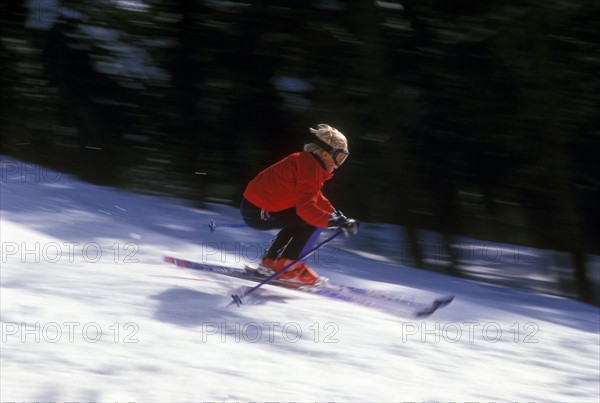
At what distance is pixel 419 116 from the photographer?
27.2 ft

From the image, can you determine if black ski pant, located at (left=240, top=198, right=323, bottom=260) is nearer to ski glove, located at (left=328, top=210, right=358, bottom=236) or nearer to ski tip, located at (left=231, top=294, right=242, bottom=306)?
ski glove, located at (left=328, top=210, right=358, bottom=236)

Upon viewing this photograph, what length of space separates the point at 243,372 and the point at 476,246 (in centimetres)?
568

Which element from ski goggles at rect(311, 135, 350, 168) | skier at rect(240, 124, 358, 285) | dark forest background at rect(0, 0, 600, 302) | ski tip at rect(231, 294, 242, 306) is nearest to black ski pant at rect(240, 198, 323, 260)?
skier at rect(240, 124, 358, 285)

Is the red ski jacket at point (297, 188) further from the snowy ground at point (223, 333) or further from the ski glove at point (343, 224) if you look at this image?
the snowy ground at point (223, 333)

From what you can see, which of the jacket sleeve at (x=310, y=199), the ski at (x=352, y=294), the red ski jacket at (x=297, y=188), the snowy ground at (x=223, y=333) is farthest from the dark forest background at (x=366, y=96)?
the jacket sleeve at (x=310, y=199)

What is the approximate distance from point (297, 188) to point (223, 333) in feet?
4.14

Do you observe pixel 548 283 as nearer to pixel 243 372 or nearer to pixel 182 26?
pixel 182 26

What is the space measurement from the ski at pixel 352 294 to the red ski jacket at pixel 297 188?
1.76 ft

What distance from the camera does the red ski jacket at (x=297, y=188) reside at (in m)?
5.40

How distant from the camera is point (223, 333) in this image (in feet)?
15.0

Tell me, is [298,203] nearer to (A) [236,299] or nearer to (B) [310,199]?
(B) [310,199]

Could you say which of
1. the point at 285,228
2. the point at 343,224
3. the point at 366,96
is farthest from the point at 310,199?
the point at 366,96

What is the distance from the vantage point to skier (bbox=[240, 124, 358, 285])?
213 inches

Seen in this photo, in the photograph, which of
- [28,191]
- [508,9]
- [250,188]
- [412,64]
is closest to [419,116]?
[412,64]
